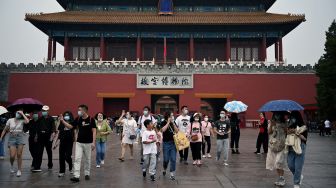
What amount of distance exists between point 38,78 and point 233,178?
22152mm

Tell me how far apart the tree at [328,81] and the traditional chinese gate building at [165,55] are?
16.9 feet

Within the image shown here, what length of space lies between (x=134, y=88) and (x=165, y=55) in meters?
4.06

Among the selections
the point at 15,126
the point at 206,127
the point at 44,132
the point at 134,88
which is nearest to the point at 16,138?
the point at 15,126

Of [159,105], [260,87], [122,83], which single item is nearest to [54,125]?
[122,83]

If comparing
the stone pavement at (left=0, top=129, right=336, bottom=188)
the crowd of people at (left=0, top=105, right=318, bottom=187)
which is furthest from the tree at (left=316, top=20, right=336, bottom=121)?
the crowd of people at (left=0, top=105, right=318, bottom=187)

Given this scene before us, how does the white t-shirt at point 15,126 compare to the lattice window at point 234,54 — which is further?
the lattice window at point 234,54

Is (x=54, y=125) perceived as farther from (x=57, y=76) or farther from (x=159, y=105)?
(x=159, y=105)

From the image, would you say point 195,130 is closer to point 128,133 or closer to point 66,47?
point 128,133

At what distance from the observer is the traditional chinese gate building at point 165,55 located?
26609mm

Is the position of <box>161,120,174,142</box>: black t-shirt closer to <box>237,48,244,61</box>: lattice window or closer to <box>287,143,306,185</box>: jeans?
<box>287,143,306,185</box>: jeans

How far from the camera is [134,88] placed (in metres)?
26.7

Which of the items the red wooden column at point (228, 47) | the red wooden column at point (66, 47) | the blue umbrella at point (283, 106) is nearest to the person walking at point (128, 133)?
the blue umbrella at point (283, 106)

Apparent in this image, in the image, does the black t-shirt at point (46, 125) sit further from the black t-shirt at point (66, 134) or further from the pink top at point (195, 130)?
the pink top at point (195, 130)

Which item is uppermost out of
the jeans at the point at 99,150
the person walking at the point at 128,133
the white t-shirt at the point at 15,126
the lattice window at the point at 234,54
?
the lattice window at the point at 234,54
